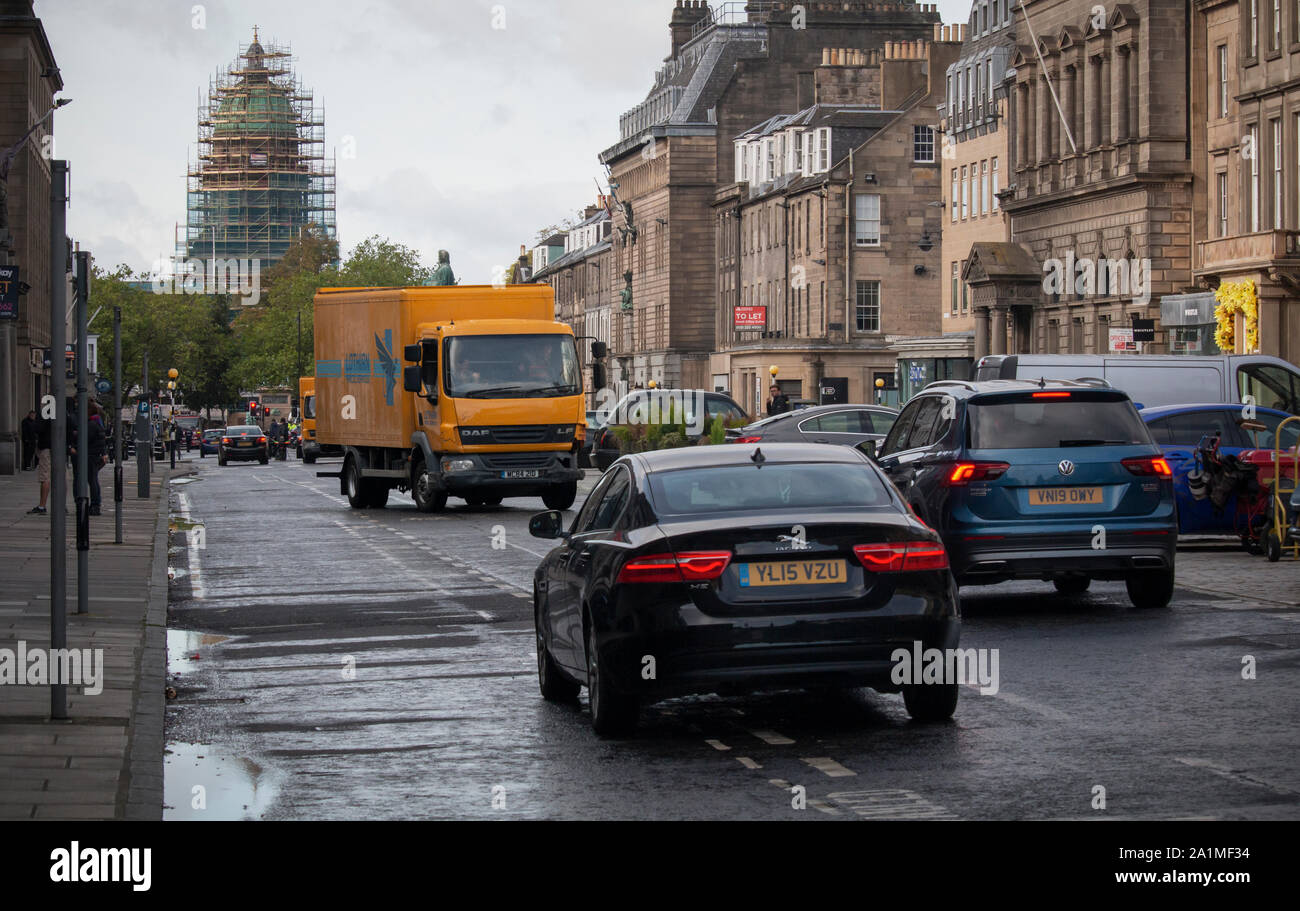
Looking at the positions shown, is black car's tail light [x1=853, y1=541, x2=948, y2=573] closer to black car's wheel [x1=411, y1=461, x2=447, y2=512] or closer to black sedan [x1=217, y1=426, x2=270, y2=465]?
black car's wheel [x1=411, y1=461, x2=447, y2=512]

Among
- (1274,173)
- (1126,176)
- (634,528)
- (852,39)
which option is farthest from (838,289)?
(634,528)

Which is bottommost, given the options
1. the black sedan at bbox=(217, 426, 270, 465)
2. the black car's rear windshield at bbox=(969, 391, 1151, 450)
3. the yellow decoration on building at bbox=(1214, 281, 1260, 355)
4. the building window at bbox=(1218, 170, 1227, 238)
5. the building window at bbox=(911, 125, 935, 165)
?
the black sedan at bbox=(217, 426, 270, 465)

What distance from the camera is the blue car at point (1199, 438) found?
23.5 m

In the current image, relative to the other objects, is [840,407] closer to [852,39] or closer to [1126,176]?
[1126,176]

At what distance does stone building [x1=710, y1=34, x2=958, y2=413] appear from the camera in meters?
92.3

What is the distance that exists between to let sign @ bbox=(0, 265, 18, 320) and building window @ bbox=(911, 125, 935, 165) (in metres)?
52.2

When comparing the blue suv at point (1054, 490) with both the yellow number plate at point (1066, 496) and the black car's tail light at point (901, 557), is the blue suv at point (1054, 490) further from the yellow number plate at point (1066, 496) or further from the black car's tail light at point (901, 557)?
the black car's tail light at point (901, 557)

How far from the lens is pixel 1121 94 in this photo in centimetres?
6200

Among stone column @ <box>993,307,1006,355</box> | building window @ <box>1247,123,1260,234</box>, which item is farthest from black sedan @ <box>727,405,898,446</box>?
stone column @ <box>993,307,1006,355</box>

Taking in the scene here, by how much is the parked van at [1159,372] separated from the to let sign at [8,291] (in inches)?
949

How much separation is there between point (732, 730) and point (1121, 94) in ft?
177

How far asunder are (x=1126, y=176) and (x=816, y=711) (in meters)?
51.0

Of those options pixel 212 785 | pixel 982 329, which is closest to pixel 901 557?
pixel 212 785

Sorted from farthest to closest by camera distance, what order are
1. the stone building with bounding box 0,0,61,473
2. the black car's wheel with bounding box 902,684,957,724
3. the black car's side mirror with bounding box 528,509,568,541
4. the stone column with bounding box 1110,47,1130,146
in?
the stone column with bounding box 1110,47,1130,146, the stone building with bounding box 0,0,61,473, the black car's side mirror with bounding box 528,509,568,541, the black car's wheel with bounding box 902,684,957,724
